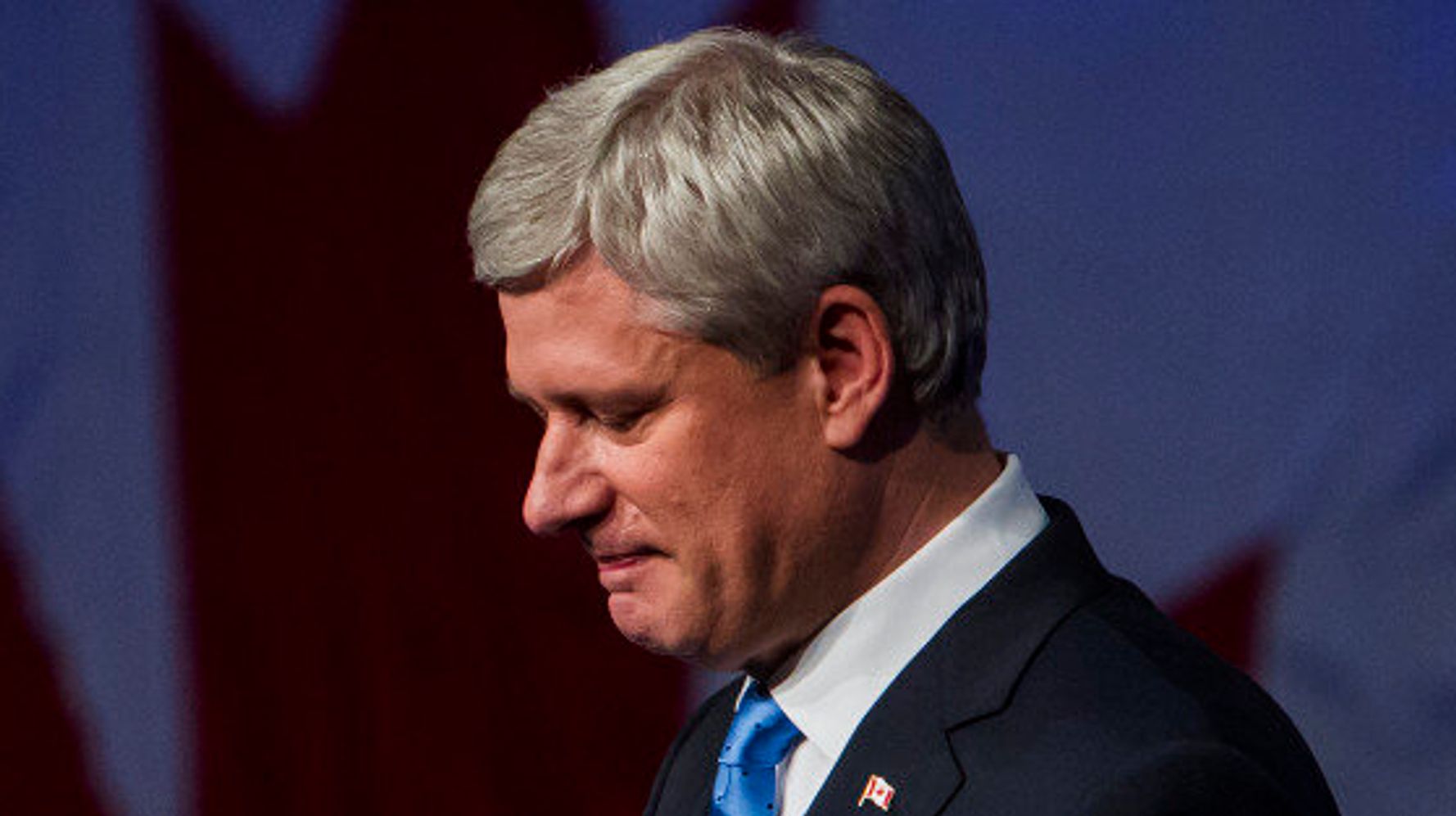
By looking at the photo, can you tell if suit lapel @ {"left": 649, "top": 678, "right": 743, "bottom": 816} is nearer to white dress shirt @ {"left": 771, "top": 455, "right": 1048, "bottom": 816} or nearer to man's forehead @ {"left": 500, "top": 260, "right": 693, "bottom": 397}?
white dress shirt @ {"left": 771, "top": 455, "right": 1048, "bottom": 816}

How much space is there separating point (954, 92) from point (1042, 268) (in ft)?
0.67

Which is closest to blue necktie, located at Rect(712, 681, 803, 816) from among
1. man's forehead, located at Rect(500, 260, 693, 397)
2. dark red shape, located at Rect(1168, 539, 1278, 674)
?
man's forehead, located at Rect(500, 260, 693, 397)

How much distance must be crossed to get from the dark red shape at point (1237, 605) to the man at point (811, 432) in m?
0.78

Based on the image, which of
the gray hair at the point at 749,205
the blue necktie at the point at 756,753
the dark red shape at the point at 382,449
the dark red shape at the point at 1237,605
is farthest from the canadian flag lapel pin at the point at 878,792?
the dark red shape at the point at 382,449

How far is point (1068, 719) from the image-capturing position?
116 centimetres

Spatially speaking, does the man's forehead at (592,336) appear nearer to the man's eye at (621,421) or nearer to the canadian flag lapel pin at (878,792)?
the man's eye at (621,421)

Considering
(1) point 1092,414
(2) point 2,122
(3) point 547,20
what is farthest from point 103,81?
(1) point 1092,414

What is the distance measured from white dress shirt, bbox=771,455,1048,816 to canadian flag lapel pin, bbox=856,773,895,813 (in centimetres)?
6

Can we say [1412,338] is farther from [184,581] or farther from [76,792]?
[76,792]

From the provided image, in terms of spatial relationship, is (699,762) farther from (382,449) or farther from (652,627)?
(382,449)

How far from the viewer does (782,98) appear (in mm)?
1237

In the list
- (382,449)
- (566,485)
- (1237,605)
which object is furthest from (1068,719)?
(382,449)

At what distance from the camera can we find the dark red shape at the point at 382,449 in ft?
7.55

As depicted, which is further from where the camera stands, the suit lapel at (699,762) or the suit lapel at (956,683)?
the suit lapel at (699,762)
